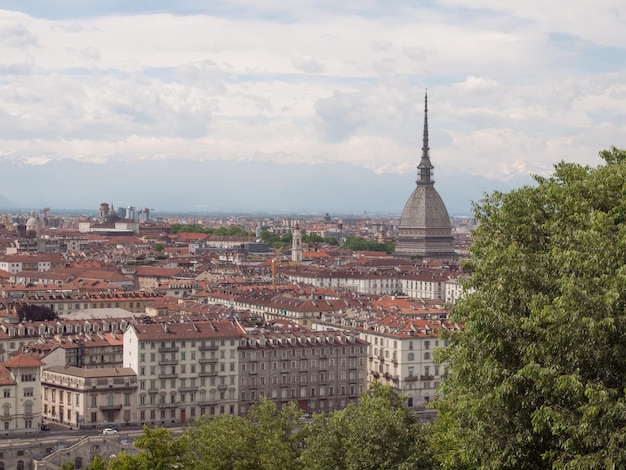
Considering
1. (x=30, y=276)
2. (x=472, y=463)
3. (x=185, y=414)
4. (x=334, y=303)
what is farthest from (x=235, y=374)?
(x=30, y=276)

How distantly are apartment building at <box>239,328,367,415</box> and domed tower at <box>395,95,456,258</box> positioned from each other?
11247 centimetres

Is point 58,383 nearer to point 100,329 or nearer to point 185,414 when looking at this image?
point 185,414

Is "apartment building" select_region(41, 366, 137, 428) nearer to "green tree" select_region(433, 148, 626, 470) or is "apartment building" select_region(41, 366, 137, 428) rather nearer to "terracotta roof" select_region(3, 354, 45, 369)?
"terracotta roof" select_region(3, 354, 45, 369)

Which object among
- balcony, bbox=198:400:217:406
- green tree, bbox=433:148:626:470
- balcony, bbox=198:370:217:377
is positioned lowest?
balcony, bbox=198:400:217:406

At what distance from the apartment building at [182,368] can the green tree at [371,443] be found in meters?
30.8

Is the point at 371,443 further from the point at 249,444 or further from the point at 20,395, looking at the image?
the point at 20,395

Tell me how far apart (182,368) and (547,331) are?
46196 millimetres

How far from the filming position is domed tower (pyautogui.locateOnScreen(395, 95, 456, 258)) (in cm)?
18438

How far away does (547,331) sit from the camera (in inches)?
841

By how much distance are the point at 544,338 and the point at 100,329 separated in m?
58.9

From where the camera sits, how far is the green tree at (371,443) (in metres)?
32.3

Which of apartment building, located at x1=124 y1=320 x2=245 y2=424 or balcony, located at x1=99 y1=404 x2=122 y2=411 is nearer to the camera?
balcony, located at x1=99 y1=404 x2=122 y2=411

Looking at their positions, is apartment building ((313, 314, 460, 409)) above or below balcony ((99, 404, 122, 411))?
above

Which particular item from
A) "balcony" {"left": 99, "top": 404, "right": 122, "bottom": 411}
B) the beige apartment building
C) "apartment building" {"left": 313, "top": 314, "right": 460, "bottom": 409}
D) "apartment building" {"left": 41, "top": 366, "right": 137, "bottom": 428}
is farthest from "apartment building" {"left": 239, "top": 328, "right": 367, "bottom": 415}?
"balcony" {"left": 99, "top": 404, "right": 122, "bottom": 411}
